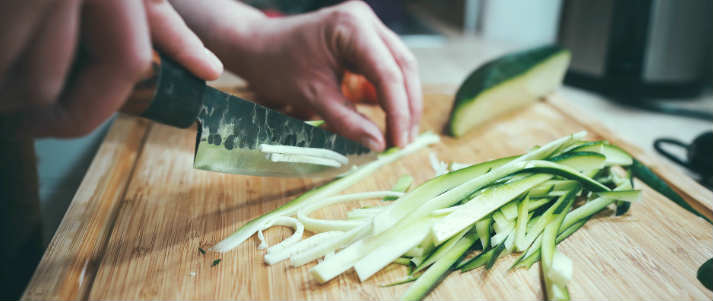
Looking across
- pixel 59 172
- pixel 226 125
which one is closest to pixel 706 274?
pixel 226 125

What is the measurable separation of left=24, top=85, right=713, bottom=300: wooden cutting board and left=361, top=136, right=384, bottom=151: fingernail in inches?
2.8

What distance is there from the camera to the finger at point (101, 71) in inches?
23.1

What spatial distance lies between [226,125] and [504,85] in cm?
102

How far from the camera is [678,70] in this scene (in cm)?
193

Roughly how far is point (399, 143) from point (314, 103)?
10.6 inches

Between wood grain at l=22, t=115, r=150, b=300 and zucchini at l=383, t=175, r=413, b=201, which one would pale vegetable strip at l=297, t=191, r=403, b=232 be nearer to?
zucchini at l=383, t=175, r=413, b=201

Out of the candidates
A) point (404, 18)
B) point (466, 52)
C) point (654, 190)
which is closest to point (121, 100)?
point (654, 190)

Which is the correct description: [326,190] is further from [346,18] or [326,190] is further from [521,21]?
[521,21]

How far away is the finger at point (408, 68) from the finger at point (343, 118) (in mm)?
149

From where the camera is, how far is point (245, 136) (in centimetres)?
97

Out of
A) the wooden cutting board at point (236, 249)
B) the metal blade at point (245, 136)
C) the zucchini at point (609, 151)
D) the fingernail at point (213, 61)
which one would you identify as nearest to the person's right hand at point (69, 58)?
the fingernail at point (213, 61)

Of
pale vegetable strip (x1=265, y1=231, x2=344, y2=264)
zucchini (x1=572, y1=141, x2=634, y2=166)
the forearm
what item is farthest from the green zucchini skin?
the forearm

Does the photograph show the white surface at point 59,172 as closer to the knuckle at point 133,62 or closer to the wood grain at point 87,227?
the wood grain at point 87,227

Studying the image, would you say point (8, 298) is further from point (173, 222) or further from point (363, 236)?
point (363, 236)
